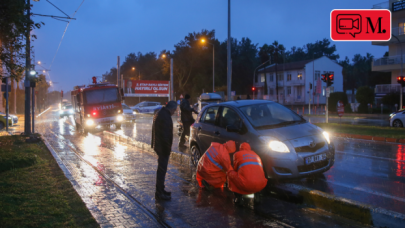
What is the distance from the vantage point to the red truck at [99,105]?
1864cm

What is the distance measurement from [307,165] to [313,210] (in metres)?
0.97

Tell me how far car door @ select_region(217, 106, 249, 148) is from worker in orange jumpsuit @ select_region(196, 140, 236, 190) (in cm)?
78

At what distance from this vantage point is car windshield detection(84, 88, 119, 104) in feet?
61.8

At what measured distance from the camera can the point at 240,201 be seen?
5.38m

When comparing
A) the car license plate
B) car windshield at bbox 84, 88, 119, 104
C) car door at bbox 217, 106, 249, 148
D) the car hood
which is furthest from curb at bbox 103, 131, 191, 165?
the car license plate

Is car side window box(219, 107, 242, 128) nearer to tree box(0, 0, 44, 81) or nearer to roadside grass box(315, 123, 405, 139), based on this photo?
tree box(0, 0, 44, 81)

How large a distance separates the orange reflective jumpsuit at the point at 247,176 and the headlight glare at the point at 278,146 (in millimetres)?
719

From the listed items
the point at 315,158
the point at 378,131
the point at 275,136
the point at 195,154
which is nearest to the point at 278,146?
the point at 275,136

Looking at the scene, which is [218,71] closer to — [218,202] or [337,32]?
[337,32]

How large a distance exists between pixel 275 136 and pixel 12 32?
6835 millimetres

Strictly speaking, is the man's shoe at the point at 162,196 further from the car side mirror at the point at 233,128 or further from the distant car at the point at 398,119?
the distant car at the point at 398,119

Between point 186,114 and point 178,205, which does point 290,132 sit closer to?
point 178,205

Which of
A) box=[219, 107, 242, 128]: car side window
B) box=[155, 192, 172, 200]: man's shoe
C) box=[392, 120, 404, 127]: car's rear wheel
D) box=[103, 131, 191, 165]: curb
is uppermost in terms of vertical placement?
box=[219, 107, 242, 128]: car side window

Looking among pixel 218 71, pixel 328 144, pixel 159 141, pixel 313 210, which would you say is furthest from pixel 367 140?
pixel 218 71
